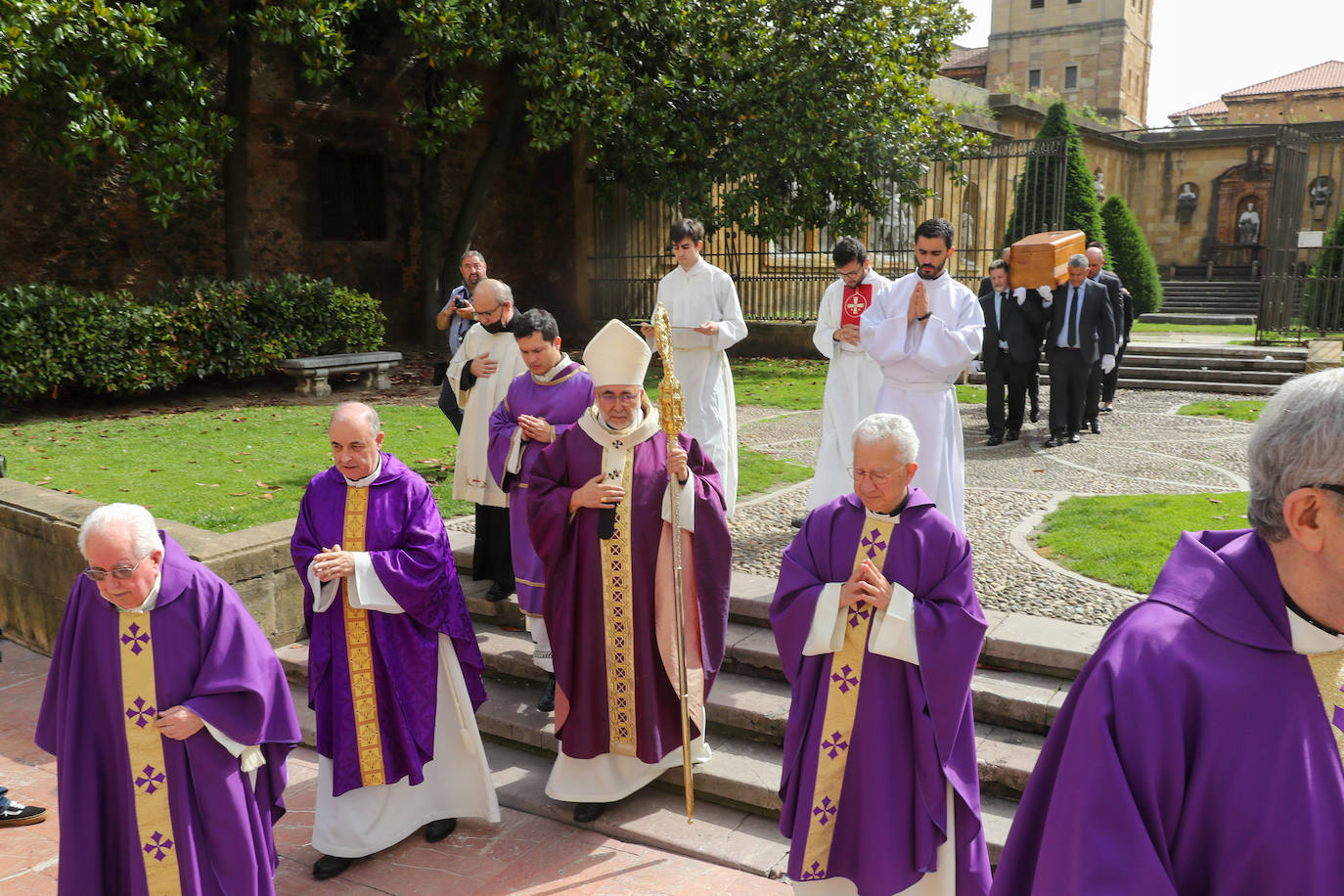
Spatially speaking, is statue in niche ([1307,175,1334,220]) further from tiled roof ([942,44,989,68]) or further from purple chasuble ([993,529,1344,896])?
purple chasuble ([993,529,1344,896])

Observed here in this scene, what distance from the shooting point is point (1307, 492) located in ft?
5.18

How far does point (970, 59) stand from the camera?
5500cm

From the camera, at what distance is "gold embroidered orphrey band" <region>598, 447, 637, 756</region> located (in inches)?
175

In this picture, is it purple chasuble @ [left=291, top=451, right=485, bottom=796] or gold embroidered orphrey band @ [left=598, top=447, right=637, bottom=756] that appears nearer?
purple chasuble @ [left=291, top=451, right=485, bottom=796]

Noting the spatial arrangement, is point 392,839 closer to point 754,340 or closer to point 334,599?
point 334,599

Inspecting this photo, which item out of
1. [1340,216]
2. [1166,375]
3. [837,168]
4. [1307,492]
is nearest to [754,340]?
[837,168]

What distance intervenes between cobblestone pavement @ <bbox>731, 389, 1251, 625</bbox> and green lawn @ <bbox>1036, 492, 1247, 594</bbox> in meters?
0.14

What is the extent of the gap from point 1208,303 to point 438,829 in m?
30.5

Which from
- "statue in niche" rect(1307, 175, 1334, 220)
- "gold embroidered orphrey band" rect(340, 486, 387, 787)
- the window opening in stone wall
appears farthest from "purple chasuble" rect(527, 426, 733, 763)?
"statue in niche" rect(1307, 175, 1334, 220)

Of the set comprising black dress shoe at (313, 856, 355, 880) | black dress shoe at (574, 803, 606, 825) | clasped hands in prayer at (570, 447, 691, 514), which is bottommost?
black dress shoe at (313, 856, 355, 880)

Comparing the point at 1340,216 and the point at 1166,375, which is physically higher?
the point at 1340,216

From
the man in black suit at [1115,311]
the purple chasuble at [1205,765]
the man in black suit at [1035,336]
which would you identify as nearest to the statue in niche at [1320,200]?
the man in black suit at [1115,311]

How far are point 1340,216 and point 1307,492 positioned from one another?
21666mm

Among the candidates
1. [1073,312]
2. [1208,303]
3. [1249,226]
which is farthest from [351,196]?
[1249,226]
